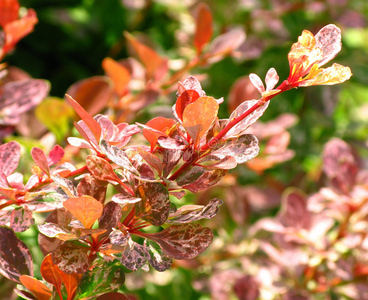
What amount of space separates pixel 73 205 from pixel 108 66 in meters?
0.40

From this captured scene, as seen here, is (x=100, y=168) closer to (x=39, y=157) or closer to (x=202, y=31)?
(x=39, y=157)

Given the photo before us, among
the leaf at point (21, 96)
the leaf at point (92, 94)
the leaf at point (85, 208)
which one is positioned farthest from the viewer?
the leaf at point (92, 94)

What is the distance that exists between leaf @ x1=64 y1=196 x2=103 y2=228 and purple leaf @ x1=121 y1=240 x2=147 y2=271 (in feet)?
0.12

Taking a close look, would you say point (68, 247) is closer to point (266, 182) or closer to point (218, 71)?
point (266, 182)

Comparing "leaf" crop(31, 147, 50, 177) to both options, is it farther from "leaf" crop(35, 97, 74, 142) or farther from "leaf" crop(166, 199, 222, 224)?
"leaf" crop(35, 97, 74, 142)

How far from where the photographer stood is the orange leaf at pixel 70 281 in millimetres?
415

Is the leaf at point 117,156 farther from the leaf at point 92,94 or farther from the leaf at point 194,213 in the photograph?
the leaf at point 92,94

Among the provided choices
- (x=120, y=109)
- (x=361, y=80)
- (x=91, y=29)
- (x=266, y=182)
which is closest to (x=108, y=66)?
(x=120, y=109)

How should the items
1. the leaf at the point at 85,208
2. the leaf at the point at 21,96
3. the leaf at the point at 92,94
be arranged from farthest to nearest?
the leaf at the point at 92,94 < the leaf at the point at 21,96 < the leaf at the point at 85,208

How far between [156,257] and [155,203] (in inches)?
1.8

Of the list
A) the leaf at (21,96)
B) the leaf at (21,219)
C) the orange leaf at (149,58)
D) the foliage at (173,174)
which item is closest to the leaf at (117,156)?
the foliage at (173,174)

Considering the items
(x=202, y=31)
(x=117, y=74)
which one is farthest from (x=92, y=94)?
(x=202, y=31)

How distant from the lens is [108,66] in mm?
726

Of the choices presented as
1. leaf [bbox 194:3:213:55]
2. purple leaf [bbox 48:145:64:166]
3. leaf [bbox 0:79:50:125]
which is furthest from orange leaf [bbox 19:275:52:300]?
leaf [bbox 194:3:213:55]
